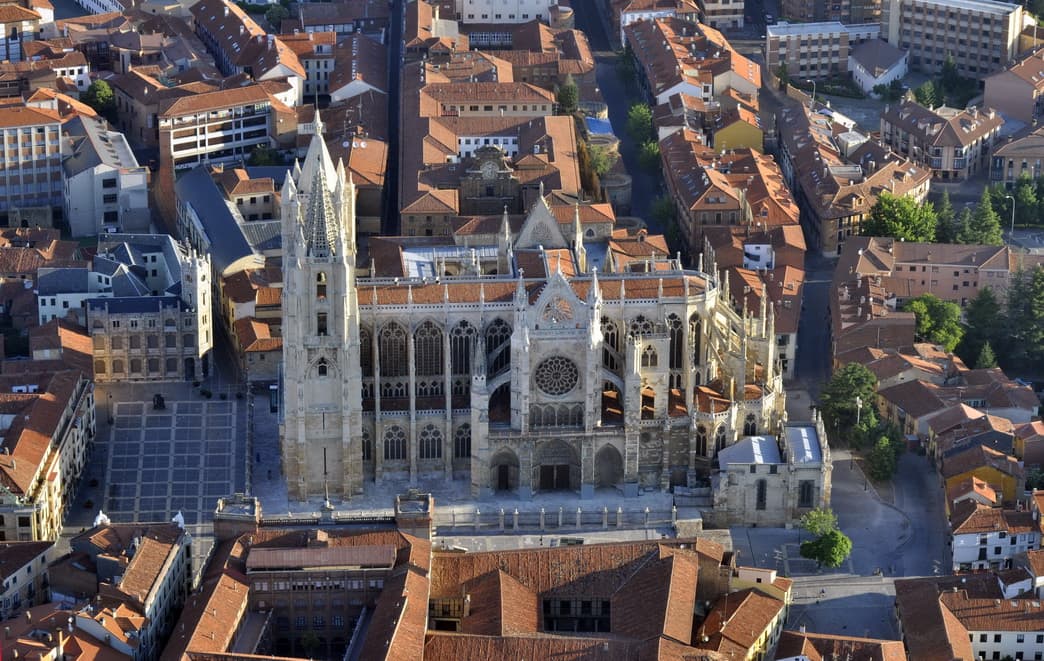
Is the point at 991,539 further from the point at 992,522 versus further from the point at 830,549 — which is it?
the point at 830,549

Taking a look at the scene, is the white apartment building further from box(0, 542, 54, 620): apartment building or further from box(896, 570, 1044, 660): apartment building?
box(0, 542, 54, 620): apartment building

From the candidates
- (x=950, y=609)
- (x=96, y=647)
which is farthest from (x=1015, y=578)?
(x=96, y=647)


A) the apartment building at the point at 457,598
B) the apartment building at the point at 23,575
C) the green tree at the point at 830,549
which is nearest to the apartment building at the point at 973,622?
the green tree at the point at 830,549

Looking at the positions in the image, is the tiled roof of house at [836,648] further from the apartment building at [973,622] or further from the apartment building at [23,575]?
the apartment building at [23,575]

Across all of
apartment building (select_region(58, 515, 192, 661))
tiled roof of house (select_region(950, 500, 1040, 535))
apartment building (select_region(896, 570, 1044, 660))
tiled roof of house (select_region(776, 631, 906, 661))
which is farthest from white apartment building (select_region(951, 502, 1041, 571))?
apartment building (select_region(58, 515, 192, 661))

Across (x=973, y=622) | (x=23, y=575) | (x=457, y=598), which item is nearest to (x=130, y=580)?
(x=23, y=575)
